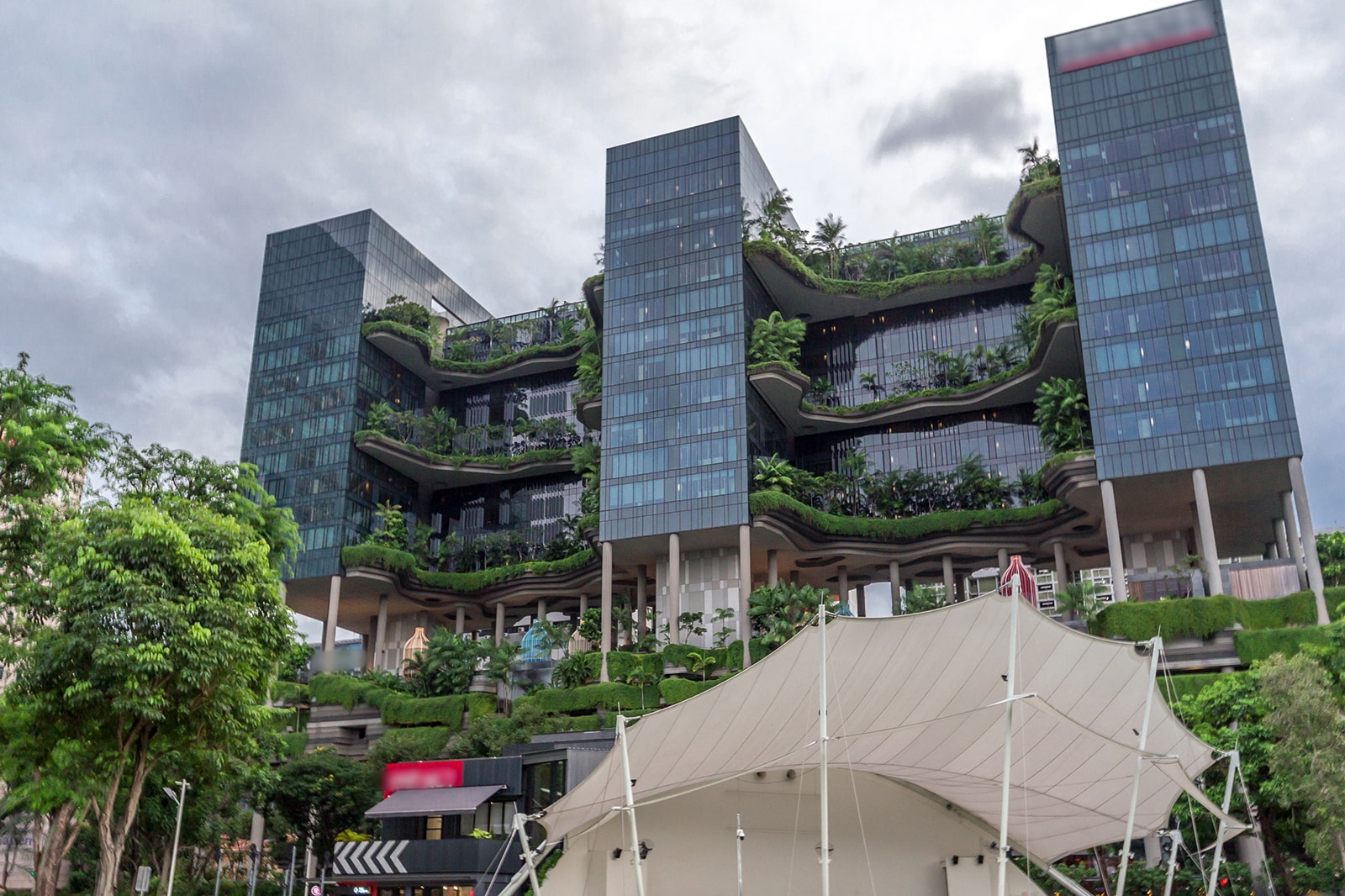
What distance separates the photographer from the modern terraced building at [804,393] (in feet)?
189

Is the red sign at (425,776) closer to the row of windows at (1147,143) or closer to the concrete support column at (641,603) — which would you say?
the concrete support column at (641,603)

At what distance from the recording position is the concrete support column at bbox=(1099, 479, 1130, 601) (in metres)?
54.8

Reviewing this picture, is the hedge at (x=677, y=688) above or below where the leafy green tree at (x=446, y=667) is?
below

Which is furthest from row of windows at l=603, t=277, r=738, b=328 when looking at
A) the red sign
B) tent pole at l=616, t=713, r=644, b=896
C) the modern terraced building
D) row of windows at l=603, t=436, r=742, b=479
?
tent pole at l=616, t=713, r=644, b=896

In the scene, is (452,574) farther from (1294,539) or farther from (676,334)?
(1294,539)

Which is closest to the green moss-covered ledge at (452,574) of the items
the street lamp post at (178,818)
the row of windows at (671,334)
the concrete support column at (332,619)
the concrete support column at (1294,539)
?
the concrete support column at (332,619)

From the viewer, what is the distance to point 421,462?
8169 cm

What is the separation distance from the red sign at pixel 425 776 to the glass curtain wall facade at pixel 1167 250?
35132mm

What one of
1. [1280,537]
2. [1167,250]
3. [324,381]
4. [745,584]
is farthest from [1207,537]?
[324,381]

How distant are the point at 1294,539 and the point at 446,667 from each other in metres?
44.7

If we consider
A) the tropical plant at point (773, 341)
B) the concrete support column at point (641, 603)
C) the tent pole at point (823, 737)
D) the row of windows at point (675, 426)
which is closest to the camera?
the tent pole at point (823, 737)

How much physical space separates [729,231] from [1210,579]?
3280 centimetres

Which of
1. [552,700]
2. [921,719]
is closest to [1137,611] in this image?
[552,700]

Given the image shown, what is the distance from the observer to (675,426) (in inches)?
2630
